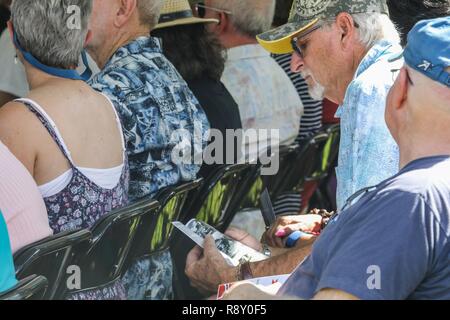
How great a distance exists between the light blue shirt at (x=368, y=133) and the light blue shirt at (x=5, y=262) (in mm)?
1113

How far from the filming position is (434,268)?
2439mm

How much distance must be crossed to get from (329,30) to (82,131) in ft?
3.19

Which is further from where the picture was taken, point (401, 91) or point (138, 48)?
point (138, 48)

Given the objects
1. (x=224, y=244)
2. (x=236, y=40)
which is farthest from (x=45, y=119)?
(x=236, y=40)

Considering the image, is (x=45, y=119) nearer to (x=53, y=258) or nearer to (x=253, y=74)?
(x=53, y=258)

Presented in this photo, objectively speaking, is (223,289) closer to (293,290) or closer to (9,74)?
(293,290)

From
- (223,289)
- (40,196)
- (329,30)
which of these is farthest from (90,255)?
(329,30)

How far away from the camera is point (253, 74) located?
19.1 ft

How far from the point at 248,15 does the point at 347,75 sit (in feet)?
7.59

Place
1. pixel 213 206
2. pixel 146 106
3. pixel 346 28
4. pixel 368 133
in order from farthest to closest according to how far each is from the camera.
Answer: pixel 213 206 < pixel 146 106 < pixel 346 28 < pixel 368 133

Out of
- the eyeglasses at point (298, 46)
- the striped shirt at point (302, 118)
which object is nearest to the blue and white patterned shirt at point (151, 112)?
the eyeglasses at point (298, 46)

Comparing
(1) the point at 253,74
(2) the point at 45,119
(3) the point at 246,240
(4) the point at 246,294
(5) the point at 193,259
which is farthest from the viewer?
(1) the point at 253,74

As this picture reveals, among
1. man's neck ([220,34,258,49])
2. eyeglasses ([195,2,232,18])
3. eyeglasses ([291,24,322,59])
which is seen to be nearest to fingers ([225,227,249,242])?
eyeglasses ([291,24,322,59])

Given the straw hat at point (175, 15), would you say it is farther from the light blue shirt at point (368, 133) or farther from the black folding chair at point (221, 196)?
the light blue shirt at point (368, 133)
